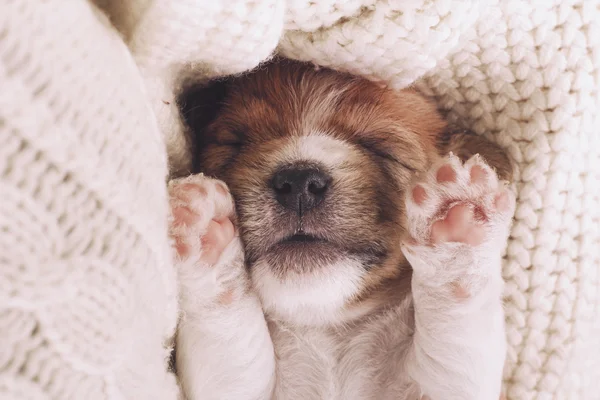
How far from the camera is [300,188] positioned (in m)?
1.04

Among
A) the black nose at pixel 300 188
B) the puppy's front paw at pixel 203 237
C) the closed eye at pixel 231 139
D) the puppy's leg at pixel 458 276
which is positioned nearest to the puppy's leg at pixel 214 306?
the puppy's front paw at pixel 203 237

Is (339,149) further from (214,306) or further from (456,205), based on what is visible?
(214,306)

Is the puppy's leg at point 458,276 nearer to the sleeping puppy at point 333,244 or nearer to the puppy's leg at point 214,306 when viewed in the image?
the sleeping puppy at point 333,244

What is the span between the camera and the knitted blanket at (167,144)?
56 cm

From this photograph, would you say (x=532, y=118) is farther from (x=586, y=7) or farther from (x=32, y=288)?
(x=32, y=288)

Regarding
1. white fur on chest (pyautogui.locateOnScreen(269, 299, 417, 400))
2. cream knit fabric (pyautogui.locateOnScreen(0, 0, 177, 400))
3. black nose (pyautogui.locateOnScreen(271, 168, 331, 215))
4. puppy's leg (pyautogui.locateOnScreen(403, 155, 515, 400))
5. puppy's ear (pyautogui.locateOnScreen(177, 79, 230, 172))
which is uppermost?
cream knit fabric (pyautogui.locateOnScreen(0, 0, 177, 400))

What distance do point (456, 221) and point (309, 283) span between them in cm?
31

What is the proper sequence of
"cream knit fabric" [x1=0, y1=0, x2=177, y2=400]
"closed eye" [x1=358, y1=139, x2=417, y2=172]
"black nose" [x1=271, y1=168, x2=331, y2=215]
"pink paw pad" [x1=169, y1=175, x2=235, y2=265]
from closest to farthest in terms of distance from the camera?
"cream knit fabric" [x1=0, y1=0, x2=177, y2=400]
"pink paw pad" [x1=169, y1=175, x2=235, y2=265]
"black nose" [x1=271, y1=168, x2=331, y2=215]
"closed eye" [x1=358, y1=139, x2=417, y2=172]

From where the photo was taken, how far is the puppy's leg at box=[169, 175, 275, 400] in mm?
954

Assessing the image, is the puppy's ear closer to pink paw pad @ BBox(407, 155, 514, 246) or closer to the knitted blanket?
the knitted blanket

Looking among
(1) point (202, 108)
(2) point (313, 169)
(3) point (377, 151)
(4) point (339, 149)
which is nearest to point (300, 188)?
(2) point (313, 169)

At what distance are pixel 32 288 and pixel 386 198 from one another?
30.5 inches

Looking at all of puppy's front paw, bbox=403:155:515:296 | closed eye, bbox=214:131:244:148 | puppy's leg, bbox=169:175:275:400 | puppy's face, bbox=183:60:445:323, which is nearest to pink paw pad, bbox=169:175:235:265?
puppy's leg, bbox=169:175:275:400

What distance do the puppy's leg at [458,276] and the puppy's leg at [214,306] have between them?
34 cm
